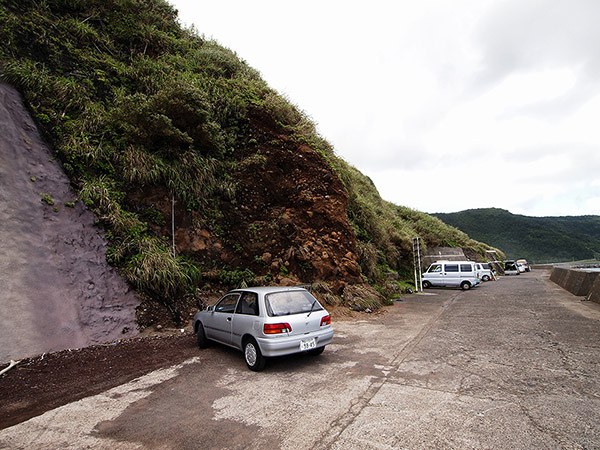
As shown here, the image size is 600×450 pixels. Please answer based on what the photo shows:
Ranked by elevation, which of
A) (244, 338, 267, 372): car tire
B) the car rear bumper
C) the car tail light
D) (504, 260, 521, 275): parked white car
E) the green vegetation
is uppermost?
the green vegetation

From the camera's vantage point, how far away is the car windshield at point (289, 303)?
536 cm

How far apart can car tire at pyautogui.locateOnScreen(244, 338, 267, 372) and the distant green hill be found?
77.3 metres

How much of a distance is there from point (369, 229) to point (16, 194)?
46.5ft

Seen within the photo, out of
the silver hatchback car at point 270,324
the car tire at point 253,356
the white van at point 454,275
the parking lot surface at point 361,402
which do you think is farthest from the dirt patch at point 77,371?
the white van at point 454,275

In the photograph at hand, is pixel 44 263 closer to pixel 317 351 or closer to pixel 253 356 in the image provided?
pixel 253 356

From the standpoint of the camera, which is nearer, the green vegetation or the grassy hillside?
the green vegetation

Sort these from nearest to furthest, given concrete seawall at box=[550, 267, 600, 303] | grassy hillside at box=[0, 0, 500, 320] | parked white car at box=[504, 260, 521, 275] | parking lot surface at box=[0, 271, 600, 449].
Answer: parking lot surface at box=[0, 271, 600, 449], grassy hillside at box=[0, 0, 500, 320], concrete seawall at box=[550, 267, 600, 303], parked white car at box=[504, 260, 521, 275]

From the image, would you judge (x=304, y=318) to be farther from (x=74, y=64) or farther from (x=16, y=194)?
(x=74, y=64)

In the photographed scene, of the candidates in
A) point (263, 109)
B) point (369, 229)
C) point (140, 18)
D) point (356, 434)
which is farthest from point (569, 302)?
point (140, 18)

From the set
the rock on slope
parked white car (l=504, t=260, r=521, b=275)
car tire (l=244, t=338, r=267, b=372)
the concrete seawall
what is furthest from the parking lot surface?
parked white car (l=504, t=260, r=521, b=275)

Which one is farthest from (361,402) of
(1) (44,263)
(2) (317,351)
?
(1) (44,263)

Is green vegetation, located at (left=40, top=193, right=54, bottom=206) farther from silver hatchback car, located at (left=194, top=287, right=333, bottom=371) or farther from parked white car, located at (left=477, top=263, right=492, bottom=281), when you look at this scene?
parked white car, located at (left=477, top=263, right=492, bottom=281)

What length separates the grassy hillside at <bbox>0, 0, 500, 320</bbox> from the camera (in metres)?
8.89

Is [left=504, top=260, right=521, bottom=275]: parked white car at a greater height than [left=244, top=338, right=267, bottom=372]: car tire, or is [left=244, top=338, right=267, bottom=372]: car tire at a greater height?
[left=244, top=338, right=267, bottom=372]: car tire
